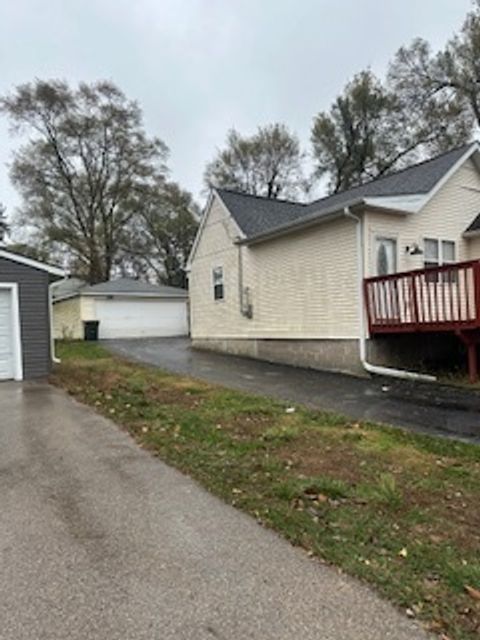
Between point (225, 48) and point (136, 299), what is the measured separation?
1250cm

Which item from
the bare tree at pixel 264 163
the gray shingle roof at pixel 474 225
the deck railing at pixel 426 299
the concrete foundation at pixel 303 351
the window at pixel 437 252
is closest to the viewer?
the deck railing at pixel 426 299

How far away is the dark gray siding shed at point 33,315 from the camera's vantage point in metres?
12.4

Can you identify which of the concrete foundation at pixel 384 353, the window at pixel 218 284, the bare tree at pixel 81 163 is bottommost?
the concrete foundation at pixel 384 353

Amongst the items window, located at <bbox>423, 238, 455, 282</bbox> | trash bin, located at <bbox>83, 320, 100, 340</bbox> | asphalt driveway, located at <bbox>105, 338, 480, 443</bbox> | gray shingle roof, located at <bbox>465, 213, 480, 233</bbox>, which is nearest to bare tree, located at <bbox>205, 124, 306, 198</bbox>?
trash bin, located at <bbox>83, 320, 100, 340</bbox>

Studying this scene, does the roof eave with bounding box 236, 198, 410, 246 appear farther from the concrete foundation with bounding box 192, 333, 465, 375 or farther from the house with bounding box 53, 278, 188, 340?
the house with bounding box 53, 278, 188, 340

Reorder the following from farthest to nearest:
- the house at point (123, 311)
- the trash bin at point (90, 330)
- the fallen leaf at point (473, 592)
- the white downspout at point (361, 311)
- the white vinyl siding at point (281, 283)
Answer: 1. the house at point (123, 311)
2. the trash bin at point (90, 330)
3. the white vinyl siding at point (281, 283)
4. the white downspout at point (361, 311)
5. the fallen leaf at point (473, 592)

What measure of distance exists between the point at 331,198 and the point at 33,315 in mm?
10001

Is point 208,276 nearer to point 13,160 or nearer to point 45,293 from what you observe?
point 45,293

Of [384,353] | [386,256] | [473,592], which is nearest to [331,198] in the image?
[386,256]

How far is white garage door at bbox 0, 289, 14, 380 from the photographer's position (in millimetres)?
12273

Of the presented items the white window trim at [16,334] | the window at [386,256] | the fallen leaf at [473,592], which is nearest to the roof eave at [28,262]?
the white window trim at [16,334]

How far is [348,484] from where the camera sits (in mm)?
4418

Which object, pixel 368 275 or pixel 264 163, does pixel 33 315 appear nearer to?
pixel 368 275

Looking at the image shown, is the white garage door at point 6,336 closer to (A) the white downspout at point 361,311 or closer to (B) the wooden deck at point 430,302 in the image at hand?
(A) the white downspout at point 361,311
